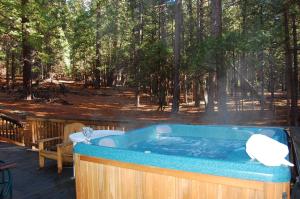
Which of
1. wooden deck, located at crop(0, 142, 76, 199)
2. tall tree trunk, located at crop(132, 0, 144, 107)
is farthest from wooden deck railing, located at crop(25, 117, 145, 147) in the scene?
tall tree trunk, located at crop(132, 0, 144, 107)

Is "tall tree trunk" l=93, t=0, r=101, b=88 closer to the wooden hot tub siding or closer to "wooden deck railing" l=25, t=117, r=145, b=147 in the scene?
"wooden deck railing" l=25, t=117, r=145, b=147

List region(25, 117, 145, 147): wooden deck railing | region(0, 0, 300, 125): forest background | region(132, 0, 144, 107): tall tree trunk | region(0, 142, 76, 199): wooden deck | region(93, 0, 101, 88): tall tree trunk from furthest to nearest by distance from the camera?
region(93, 0, 101, 88): tall tree trunk
region(132, 0, 144, 107): tall tree trunk
region(0, 0, 300, 125): forest background
region(25, 117, 145, 147): wooden deck railing
region(0, 142, 76, 199): wooden deck

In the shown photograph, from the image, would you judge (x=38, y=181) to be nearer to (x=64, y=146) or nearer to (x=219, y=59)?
(x=64, y=146)

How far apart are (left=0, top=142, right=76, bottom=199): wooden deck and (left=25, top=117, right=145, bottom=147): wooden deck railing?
0.71m

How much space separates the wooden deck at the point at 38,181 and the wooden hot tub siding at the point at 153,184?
3.97 feet

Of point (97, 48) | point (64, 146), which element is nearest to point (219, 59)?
point (64, 146)

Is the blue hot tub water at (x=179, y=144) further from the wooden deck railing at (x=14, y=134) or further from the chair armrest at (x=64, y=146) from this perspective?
the wooden deck railing at (x=14, y=134)

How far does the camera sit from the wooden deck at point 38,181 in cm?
459

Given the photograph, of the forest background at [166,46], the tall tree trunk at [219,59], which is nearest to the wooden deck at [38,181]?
the forest background at [166,46]

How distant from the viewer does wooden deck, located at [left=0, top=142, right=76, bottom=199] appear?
15.1 ft

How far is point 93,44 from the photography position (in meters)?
28.5

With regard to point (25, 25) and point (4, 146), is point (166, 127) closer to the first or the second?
point (4, 146)

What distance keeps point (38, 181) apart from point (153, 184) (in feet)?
9.59

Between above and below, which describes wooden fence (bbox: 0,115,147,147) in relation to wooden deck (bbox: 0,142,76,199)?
above
